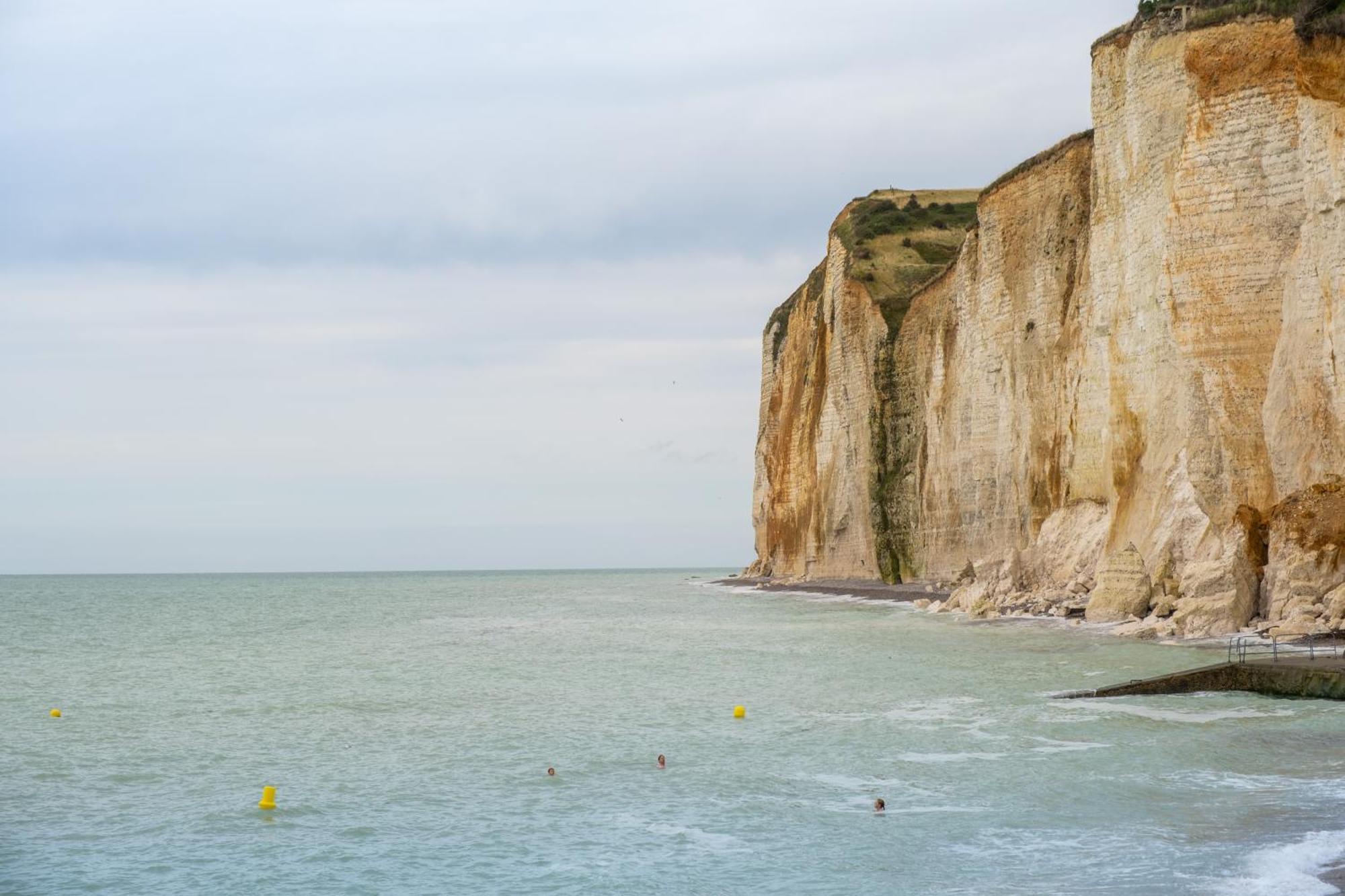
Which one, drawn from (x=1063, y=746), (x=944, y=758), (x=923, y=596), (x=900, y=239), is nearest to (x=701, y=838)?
(x=944, y=758)

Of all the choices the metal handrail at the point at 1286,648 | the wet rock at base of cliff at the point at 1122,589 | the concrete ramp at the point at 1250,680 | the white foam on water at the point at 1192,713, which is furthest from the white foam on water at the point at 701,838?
the wet rock at base of cliff at the point at 1122,589

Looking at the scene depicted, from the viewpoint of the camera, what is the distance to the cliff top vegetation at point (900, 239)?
5591 centimetres

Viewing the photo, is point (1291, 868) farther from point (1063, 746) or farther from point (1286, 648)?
point (1286, 648)

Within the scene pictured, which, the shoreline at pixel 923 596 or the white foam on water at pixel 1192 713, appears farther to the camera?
the shoreline at pixel 923 596

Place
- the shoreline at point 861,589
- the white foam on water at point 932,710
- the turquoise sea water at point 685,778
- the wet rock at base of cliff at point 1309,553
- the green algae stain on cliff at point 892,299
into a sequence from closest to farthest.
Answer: the turquoise sea water at point 685,778
the white foam on water at point 932,710
the wet rock at base of cliff at point 1309,553
the shoreline at point 861,589
the green algae stain on cliff at point 892,299

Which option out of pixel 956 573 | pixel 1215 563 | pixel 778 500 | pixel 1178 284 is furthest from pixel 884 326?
pixel 1215 563

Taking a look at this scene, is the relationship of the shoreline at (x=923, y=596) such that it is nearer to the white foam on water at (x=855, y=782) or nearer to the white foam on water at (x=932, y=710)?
the white foam on water at (x=855, y=782)

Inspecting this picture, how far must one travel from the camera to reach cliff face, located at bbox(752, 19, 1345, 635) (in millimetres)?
24438

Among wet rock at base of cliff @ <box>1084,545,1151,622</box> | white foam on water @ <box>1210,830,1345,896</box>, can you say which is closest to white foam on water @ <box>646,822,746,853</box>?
white foam on water @ <box>1210,830,1345,896</box>

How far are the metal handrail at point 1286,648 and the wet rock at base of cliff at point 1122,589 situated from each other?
5.71 metres

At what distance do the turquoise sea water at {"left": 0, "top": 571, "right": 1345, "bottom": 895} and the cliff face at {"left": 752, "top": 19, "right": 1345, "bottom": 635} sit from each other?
142 inches

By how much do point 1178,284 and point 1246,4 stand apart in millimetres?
6081

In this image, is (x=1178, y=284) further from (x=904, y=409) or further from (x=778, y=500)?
(x=778, y=500)

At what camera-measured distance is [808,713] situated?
60.1 ft
